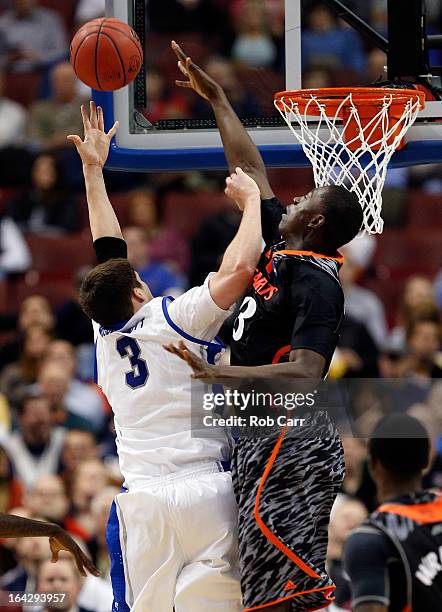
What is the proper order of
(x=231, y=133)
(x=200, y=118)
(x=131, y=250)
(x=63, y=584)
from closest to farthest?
(x=231, y=133), (x=200, y=118), (x=63, y=584), (x=131, y=250)

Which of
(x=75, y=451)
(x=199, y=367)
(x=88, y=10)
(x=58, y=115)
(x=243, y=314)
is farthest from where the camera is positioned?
(x=88, y=10)

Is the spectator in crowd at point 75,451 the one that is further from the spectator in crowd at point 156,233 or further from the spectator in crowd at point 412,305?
the spectator in crowd at point 412,305

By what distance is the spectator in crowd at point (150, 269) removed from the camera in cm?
938

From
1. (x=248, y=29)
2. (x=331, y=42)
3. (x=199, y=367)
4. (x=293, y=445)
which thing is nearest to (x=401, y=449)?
(x=293, y=445)

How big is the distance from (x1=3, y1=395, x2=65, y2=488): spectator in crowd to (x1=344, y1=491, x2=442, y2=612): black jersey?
382 centimetres

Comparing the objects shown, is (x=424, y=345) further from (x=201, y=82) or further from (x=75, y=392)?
(x=201, y=82)

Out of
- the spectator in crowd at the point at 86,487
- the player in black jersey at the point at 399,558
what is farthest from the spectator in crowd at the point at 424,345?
the player in black jersey at the point at 399,558

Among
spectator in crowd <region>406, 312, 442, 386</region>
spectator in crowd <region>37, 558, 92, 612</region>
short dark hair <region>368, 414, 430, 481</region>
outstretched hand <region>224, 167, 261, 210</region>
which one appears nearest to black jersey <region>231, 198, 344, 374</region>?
outstretched hand <region>224, 167, 261, 210</region>

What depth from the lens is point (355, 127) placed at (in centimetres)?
520

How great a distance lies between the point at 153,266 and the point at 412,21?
448 cm

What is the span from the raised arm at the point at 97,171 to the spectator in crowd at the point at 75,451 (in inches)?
133

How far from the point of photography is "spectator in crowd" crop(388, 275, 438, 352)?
8.79 meters

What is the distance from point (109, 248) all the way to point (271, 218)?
655 millimetres

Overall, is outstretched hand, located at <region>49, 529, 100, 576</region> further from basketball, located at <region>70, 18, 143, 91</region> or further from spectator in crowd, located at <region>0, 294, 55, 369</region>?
spectator in crowd, located at <region>0, 294, 55, 369</region>
